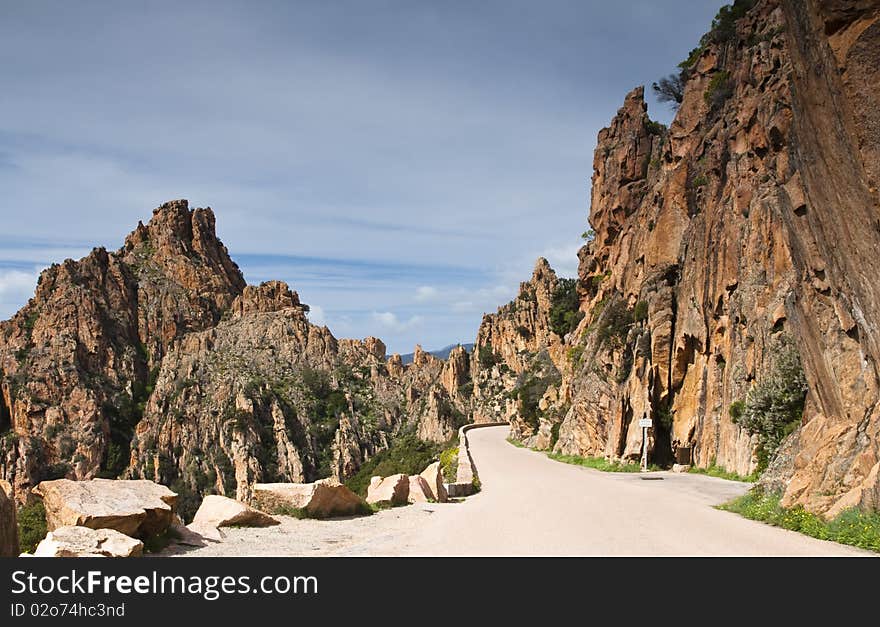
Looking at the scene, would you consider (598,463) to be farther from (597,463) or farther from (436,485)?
(436,485)

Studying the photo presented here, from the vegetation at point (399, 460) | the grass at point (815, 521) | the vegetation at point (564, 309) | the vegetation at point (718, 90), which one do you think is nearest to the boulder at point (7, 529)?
the grass at point (815, 521)

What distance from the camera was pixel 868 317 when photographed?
38.7 ft

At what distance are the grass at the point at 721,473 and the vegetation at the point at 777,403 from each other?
0.63m

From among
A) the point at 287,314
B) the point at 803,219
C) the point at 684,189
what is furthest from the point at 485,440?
the point at 287,314

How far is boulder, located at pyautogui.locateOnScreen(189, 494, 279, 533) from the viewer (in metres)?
12.0

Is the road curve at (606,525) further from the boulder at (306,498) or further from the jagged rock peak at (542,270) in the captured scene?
the jagged rock peak at (542,270)

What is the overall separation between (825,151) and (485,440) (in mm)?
42964

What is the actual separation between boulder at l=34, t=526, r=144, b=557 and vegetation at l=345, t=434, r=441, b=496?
4837cm

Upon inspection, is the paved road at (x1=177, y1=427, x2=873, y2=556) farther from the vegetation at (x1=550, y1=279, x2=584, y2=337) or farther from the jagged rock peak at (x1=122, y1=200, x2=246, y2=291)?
the jagged rock peak at (x1=122, y1=200, x2=246, y2=291)

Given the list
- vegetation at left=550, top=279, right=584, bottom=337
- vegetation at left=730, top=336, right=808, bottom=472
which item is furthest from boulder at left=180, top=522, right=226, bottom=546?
vegetation at left=550, top=279, right=584, bottom=337

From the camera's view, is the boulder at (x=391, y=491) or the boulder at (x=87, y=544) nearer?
the boulder at (x=87, y=544)

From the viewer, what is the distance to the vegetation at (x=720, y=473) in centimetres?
2062

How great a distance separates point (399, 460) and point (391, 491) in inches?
2605

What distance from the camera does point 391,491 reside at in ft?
55.0
